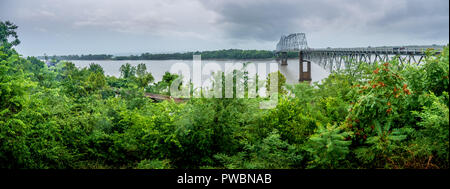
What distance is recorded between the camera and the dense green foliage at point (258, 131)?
432 centimetres

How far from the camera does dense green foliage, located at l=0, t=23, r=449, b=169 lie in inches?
170

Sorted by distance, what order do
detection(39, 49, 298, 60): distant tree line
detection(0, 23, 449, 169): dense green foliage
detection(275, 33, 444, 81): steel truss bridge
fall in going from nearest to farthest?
detection(0, 23, 449, 169): dense green foliage, detection(275, 33, 444, 81): steel truss bridge, detection(39, 49, 298, 60): distant tree line

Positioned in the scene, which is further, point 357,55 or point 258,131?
point 357,55

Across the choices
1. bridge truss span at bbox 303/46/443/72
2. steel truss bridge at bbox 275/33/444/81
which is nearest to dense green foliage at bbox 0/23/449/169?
steel truss bridge at bbox 275/33/444/81

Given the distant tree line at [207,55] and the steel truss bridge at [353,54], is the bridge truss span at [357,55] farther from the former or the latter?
the distant tree line at [207,55]

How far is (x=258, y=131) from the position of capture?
722 centimetres

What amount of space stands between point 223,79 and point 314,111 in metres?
2.90

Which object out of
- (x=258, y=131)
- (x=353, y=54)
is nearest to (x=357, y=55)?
(x=353, y=54)

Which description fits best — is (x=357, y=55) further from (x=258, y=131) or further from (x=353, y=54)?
(x=258, y=131)

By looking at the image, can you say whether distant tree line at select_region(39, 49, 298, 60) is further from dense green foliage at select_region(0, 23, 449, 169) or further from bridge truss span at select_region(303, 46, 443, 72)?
dense green foliage at select_region(0, 23, 449, 169)

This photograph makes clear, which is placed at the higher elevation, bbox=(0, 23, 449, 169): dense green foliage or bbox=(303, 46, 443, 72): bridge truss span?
bbox=(303, 46, 443, 72): bridge truss span

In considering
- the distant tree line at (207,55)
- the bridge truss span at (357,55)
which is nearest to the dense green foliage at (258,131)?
the bridge truss span at (357,55)
